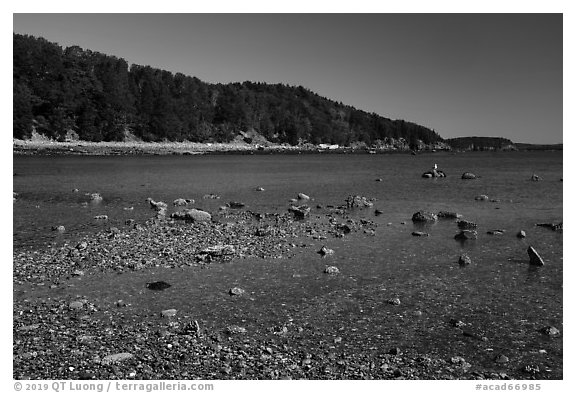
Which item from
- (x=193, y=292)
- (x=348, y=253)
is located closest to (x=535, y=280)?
(x=348, y=253)

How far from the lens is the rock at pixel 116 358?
1159 centimetres

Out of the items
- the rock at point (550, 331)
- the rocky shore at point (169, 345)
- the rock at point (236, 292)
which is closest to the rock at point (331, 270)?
the rocky shore at point (169, 345)

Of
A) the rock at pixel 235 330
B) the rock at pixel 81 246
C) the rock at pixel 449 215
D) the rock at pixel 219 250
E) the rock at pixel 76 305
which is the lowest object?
the rock at pixel 235 330

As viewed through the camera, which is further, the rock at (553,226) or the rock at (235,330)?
the rock at (553,226)

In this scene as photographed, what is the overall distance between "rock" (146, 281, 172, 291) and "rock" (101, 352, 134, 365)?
204 inches

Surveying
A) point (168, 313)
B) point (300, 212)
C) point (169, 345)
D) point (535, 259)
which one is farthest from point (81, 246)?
point (535, 259)

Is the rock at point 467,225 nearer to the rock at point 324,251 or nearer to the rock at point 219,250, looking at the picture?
the rock at point 324,251

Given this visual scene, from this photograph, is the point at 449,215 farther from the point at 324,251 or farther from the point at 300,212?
the point at 324,251

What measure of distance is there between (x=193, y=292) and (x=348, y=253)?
29.2 ft

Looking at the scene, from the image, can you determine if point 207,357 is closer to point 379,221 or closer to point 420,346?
point 420,346

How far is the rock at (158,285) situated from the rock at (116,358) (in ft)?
17.0

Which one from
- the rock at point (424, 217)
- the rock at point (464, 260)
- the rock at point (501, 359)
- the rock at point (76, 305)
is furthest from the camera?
the rock at point (424, 217)

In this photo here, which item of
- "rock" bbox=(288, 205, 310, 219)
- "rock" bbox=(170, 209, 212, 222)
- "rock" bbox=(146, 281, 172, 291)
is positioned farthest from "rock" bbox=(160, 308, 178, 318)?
"rock" bbox=(288, 205, 310, 219)

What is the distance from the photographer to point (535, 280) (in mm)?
18719
